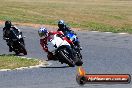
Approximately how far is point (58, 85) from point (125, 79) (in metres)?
5.73

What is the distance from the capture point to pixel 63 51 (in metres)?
19.5

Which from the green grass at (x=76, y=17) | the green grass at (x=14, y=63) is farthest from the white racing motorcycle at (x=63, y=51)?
the green grass at (x=76, y=17)

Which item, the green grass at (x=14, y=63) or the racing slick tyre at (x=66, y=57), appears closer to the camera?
the green grass at (x=14, y=63)

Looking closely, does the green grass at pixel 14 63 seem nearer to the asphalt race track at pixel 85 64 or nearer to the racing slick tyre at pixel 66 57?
the asphalt race track at pixel 85 64

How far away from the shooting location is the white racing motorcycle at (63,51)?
19359mm

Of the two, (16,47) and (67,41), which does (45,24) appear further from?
(67,41)

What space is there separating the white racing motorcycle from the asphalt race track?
261 millimetres

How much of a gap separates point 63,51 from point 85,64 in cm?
141

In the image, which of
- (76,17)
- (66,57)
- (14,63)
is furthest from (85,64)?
(76,17)

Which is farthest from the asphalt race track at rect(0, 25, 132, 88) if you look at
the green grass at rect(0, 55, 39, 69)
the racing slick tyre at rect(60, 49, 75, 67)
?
Result: the green grass at rect(0, 55, 39, 69)

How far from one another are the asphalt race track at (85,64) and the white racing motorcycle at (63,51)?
10.3 inches

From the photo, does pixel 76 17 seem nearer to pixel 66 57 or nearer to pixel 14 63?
pixel 14 63

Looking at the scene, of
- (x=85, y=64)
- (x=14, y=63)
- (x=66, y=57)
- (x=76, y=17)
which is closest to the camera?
(x=66, y=57)

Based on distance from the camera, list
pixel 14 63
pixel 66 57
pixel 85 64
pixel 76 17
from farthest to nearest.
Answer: pixel 76 17
pixel 85 64
pixel 14 63
pixel 66 57
